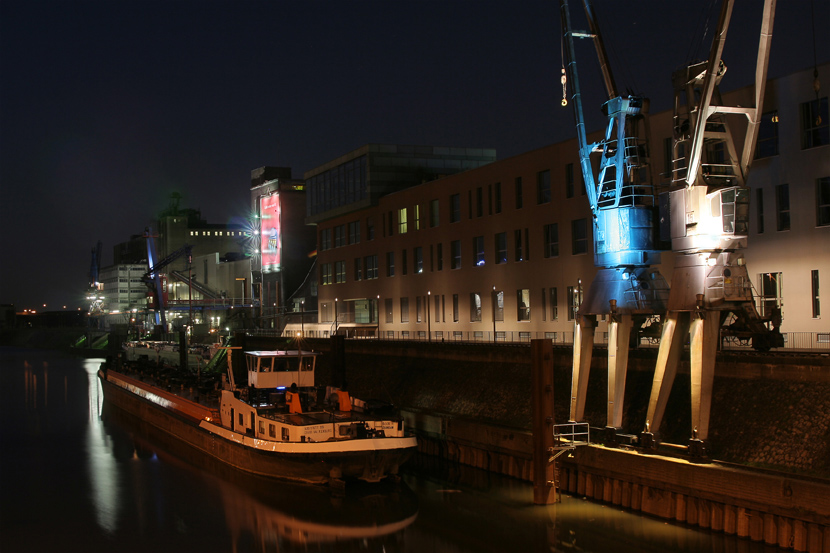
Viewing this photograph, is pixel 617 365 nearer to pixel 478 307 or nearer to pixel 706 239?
pixel 706 239

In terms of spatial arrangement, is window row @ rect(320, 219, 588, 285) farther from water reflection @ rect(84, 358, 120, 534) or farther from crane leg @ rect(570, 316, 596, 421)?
water reflection @ rect(84, 358, 120, 534)

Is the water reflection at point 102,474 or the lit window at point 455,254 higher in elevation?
the lit window at point 455,254

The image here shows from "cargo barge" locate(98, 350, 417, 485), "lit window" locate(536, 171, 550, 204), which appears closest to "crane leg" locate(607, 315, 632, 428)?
"cargo barge" locate(98, 350, 417, 485)

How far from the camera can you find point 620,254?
93.2 feet

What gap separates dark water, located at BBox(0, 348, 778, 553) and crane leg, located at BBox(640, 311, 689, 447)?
2.91 m

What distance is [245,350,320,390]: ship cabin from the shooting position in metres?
37.4

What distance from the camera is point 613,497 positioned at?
26156mm

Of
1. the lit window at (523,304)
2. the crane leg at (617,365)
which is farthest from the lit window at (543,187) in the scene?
the crane leg at (617,365)

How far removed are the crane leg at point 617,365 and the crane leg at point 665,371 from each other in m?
1.67

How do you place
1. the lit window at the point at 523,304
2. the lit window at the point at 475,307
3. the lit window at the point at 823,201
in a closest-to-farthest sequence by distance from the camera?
the lit window at the point at 823,201
the lit window at the point at 523,304
the lit window at the point at 475,307

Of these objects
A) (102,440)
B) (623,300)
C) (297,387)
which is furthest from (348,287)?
(623,300)

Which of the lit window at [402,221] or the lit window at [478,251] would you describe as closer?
the lit window at [478,251]

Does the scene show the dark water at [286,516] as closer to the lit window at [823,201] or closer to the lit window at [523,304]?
the lit window at [823,201]

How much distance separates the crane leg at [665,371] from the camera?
25.4 meters
